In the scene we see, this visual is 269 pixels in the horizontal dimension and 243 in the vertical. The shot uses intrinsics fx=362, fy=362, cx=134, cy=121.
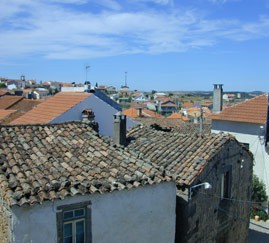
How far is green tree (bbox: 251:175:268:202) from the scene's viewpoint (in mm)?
22562

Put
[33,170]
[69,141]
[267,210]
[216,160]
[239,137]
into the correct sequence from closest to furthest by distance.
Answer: [33,170] → [69,141] → [216,160] → [267,210] → [239,137]

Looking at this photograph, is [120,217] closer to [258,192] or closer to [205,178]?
[205,178]

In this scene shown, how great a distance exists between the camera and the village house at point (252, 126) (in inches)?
915

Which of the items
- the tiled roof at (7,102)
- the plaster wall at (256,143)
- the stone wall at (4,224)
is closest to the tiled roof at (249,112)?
the plaster wall at (256,143)

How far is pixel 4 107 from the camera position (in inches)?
1678

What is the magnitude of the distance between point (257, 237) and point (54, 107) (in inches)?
531

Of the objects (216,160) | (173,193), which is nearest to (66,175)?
(173,193)

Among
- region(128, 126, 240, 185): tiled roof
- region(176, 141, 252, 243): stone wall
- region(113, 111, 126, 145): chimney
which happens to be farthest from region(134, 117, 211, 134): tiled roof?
region(113, 111, 126, 145): chimney

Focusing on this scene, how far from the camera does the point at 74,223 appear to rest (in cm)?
877

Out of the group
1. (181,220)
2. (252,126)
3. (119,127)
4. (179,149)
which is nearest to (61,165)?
(119,127)

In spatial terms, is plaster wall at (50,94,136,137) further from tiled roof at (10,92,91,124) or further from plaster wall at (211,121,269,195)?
plaster wall at (211,121,269,195)

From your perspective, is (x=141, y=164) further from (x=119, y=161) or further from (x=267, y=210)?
(x=267, y=210)

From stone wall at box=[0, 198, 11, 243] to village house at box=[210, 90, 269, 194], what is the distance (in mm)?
17616

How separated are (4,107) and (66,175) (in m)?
36.4
